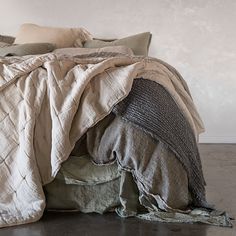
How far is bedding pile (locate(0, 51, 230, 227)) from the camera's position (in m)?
1.77

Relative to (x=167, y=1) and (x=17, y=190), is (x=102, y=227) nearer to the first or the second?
(x=17, y=190)

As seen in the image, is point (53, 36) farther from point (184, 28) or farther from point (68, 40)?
point (184, 28)

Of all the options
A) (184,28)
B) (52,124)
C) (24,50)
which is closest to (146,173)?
(52,124)

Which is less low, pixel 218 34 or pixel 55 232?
pixel 218 34

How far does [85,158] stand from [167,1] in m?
2.46

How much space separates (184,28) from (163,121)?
230cm

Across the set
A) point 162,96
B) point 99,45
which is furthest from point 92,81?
point 99,45

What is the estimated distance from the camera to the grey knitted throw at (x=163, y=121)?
5.81 ft

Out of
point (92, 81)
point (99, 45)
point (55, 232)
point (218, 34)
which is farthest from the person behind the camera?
point (218, 34)

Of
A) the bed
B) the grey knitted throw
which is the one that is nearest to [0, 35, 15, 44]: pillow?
the bed

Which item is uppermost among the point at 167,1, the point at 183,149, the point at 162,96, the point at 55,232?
the point at 167,1

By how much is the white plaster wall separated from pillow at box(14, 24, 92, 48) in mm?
337

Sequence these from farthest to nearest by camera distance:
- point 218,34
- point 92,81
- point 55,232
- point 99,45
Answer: point 218,34
point 99,45
point 92,81
point 55,232

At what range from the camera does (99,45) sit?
3.47 m
